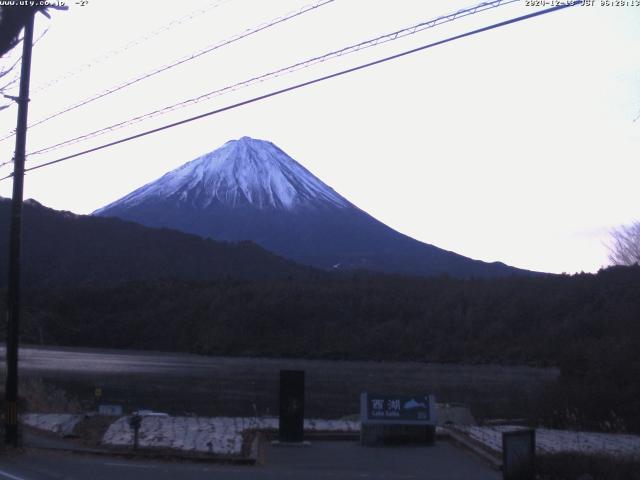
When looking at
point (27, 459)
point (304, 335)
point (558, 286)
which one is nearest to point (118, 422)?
point (27, 459)

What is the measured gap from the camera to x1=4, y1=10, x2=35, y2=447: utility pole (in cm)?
1841

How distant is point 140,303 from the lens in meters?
102

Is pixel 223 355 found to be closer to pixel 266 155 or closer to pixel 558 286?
pixel 558 286

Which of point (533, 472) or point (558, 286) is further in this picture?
point (558, 286)

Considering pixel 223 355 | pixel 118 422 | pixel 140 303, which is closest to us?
pixel 118 422

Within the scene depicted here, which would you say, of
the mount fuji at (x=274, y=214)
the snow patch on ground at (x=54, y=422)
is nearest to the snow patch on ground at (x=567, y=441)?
the snow patch on ground at (x=54, y=422)

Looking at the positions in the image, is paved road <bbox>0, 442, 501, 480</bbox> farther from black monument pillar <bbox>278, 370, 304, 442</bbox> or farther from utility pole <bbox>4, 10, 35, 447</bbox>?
utility pole <bbox>4, 10, 35, 447</bbox>

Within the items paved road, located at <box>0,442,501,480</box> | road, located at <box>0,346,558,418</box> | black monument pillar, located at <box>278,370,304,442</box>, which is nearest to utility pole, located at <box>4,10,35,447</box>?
paved road, located at <box>0,442,501,480</box>

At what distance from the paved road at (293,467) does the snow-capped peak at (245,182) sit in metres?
→ 148

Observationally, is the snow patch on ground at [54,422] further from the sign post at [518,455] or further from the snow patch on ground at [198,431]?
the sign post at [518,455]

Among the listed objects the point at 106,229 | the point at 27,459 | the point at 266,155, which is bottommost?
the point at 27,459

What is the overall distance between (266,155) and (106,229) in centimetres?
3979

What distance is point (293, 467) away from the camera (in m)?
16.6

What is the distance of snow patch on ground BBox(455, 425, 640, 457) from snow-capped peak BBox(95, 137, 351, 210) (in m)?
145
